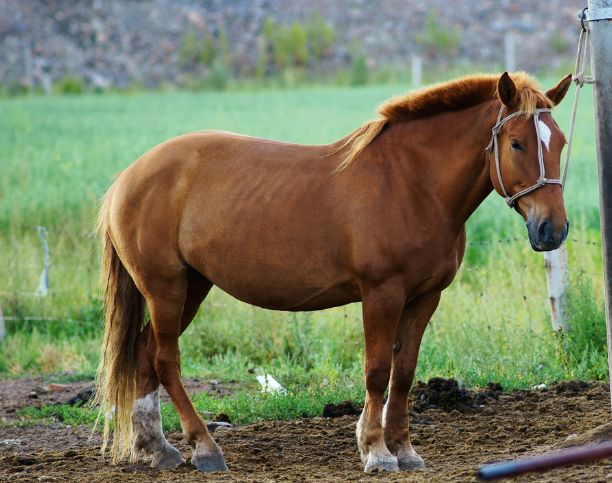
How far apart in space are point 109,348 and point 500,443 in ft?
7.91

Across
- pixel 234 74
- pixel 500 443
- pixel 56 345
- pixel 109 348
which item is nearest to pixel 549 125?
pixel 500 443

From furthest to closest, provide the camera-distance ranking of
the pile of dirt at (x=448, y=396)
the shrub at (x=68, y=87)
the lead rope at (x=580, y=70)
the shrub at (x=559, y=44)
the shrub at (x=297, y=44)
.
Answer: the shrub at (x=297, y=44), the shrub at (x=559, y=44), the shrub at (x=68, y=87), the pile of dirt at (x=448, y=396), the lead rope at (x=580, y=70)

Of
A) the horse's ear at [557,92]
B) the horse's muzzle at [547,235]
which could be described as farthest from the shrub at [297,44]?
the horse's muzzle at [547,235]

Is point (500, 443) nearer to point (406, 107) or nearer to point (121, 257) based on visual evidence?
point (406, 107)

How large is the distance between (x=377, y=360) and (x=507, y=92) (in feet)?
5.12

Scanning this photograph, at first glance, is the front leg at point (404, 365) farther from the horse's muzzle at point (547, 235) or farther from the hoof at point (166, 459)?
the hoof at point (166, 459)

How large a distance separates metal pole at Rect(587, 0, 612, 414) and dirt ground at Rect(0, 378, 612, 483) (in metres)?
1.12

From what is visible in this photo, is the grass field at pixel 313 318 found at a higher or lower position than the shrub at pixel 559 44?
lower

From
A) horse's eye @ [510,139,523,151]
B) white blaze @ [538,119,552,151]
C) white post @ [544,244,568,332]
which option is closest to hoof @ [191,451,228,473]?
horse's eye @ [510,139,523,151]

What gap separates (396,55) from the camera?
44.5 m

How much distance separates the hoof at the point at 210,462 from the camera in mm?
5422

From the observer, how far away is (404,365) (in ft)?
17.9

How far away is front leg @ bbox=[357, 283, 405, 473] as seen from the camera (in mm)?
5090

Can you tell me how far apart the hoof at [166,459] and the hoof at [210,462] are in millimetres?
209
